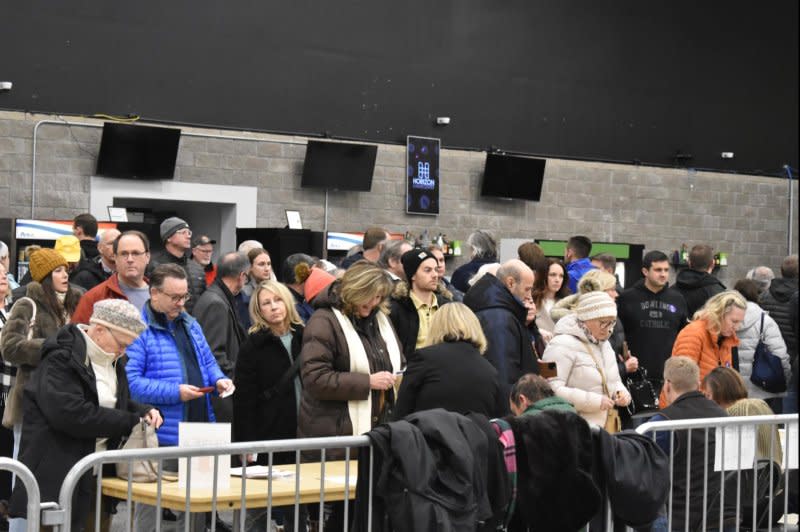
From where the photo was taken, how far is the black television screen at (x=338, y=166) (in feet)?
44.3

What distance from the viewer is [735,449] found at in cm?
530

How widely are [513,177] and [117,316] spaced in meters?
10.5

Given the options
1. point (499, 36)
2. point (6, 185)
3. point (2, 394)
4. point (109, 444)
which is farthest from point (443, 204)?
point (109, 444)

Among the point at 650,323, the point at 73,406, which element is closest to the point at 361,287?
the point at 73,406

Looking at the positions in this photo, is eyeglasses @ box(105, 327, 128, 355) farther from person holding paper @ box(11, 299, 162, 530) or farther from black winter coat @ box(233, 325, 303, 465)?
black winter coat @ box(233, 325, 303, 465)

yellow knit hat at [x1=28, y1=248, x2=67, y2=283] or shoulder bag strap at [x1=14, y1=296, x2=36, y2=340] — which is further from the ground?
yellow knit hat at [x1=28, y1=248, x2=67, y2=283]

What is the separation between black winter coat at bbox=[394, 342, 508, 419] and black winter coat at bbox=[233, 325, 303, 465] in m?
0.99

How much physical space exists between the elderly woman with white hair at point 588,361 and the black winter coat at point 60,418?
2.37 m

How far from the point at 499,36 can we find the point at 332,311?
9980mm

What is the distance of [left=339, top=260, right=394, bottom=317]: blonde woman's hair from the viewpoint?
5.86m

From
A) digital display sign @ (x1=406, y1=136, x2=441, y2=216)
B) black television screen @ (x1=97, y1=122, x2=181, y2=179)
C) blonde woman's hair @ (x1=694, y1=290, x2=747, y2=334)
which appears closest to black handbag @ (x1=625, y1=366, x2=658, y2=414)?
blonde woman's hair @ (x1=694, y1=290, x2=747, y2=334)

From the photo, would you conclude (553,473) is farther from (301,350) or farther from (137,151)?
(137,151)

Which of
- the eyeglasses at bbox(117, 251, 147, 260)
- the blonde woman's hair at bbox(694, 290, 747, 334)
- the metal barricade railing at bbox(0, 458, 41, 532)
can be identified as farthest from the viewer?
the blonde woman's hair at bbox(694, 290, 747, 334)

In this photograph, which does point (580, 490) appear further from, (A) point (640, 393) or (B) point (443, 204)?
(B) point (443, 204)
